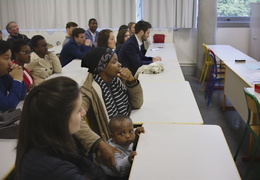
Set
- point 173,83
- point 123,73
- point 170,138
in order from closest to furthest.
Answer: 1. point 170,138
2. point 123,73
3. point 173,83

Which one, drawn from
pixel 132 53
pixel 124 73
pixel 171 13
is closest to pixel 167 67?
pixel 132 53

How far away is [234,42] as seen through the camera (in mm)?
7016

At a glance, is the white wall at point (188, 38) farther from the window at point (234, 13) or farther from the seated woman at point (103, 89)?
the seated woman at point (103, 89)

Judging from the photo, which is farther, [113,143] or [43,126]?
[113,143]

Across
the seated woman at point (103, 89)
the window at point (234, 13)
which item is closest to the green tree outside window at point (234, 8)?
the window at point (234, 13)

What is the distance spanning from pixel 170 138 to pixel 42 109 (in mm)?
971

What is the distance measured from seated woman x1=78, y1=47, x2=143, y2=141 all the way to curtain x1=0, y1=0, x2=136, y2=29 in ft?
15.8

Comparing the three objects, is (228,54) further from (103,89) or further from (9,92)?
(9,92)

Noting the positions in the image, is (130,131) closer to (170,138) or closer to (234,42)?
(170,138)

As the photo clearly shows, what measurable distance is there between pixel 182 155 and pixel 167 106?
3.01ft

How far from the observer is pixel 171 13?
22.6ft

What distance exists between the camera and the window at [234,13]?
704cm

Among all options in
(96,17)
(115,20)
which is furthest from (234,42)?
(96,17)

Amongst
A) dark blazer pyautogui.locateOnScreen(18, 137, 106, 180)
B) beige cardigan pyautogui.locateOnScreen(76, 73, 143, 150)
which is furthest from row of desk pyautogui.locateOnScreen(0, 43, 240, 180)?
dark blazer pyautogui.locateOnScreen(18, 137, 106, 180)
